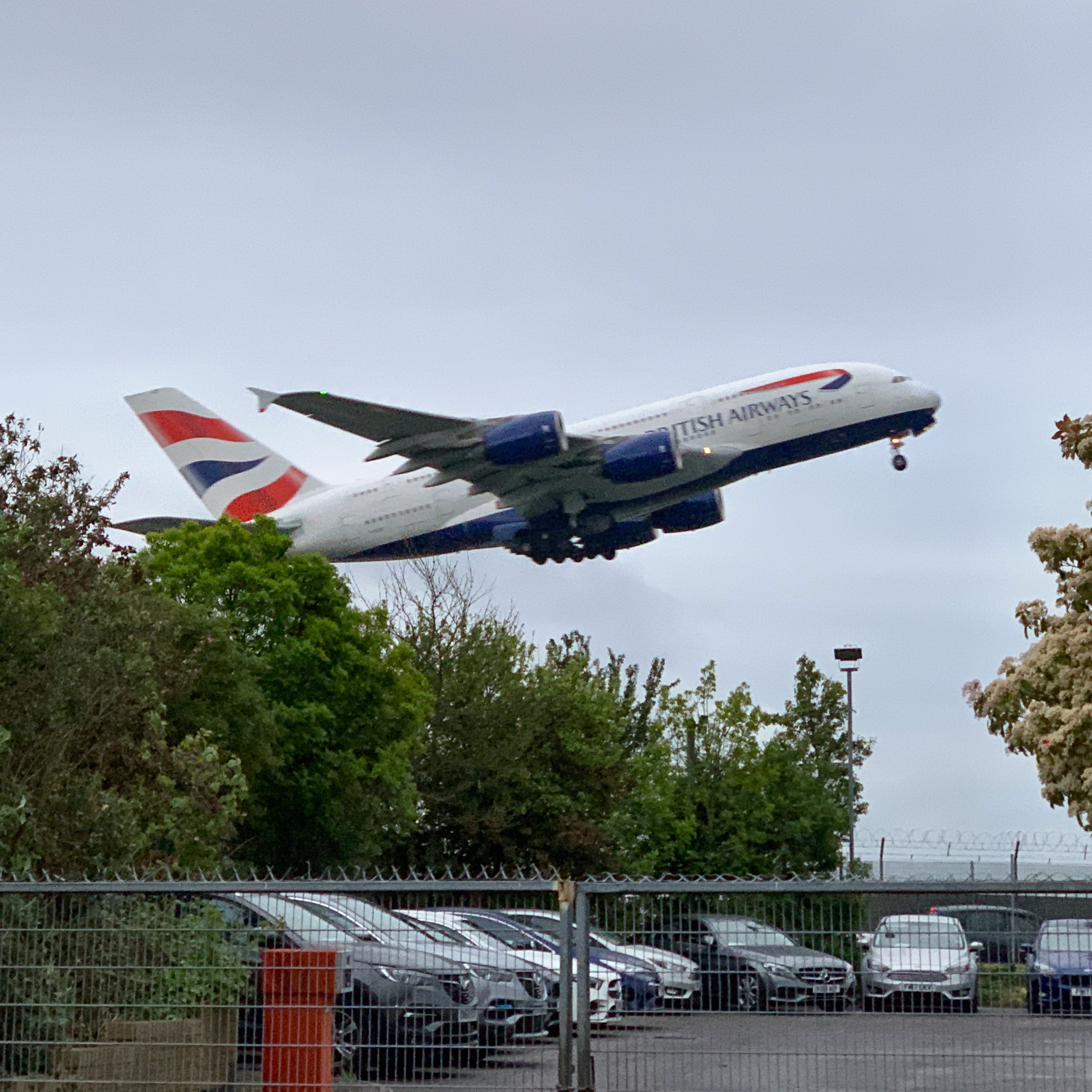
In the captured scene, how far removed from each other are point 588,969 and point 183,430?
57.9 meters

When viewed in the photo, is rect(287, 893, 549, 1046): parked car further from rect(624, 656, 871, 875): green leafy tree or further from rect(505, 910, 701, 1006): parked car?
rect(624, 656, 871, 875): green leafy tree

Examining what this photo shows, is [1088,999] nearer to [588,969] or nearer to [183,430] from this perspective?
[588,969]

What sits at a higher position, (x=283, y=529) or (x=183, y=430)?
(x=183, y=430)

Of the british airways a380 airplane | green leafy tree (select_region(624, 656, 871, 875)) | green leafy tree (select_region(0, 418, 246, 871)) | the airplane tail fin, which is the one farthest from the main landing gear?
green leafy tree (select_region(0, 418, 246, 871))

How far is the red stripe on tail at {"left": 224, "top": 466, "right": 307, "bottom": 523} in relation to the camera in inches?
2510

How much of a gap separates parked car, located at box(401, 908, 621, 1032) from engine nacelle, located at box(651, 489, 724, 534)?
155 feet

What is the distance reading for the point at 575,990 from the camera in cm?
833

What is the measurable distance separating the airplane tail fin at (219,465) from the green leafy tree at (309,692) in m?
18.1

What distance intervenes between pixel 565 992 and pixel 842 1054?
136 centimetres

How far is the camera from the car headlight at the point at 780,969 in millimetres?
7918

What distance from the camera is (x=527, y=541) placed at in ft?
199

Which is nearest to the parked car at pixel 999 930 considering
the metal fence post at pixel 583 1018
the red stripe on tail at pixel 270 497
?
the metal fence post at pixel 583 1018

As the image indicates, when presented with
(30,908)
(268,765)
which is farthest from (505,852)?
(30,908)

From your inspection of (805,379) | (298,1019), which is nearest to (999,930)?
(298,1019)
